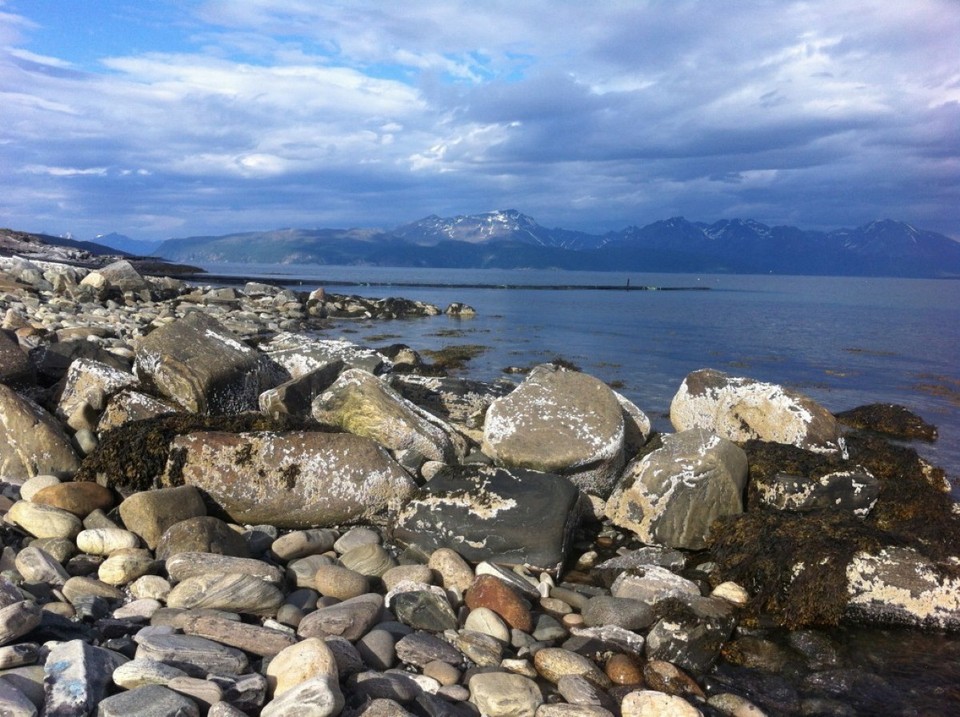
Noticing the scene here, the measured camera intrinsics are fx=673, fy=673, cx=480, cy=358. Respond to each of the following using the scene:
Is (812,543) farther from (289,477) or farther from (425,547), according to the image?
(289,477)

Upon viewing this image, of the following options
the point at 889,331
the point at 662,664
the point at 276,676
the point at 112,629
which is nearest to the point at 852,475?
the point at 662,664

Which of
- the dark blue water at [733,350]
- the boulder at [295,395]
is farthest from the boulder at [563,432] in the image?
the dark blue water at [733,350]

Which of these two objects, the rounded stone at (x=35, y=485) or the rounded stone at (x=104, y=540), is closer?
the rounded stone at (x=104, y=540)

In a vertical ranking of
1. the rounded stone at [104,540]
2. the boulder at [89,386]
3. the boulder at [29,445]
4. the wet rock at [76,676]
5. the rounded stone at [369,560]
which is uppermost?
the boulder at [89,386]

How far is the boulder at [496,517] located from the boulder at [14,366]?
19.5ft

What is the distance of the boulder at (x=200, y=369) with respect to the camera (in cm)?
898

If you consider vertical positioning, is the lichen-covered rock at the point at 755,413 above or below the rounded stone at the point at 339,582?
above

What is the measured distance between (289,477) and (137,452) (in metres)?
1.68

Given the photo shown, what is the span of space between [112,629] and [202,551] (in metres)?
1.15

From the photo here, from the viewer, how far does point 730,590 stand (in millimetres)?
6426

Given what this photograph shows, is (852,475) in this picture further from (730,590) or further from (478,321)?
(478,321)

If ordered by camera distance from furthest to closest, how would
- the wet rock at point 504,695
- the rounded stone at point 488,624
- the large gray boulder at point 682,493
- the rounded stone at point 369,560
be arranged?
the large gray boulder at point 682,493
the rounded stone at point 369,560
the rounded stone at point 488,624
the wet rock at point 504,695

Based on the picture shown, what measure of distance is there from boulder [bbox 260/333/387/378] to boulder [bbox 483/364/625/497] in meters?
3.59

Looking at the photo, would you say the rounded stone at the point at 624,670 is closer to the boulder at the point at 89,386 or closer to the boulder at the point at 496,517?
the boulder at the point at 496,517
